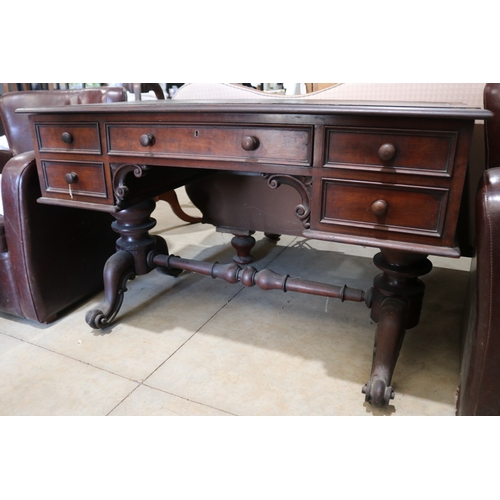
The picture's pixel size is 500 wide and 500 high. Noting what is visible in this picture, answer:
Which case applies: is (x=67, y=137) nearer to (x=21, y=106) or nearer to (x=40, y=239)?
(x=40, y=239)

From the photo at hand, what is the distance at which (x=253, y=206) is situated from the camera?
6.64 ft

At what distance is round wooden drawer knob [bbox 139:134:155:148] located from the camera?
1.23 m

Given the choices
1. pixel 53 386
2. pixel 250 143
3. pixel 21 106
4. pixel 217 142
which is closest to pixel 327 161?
pixel 250 143

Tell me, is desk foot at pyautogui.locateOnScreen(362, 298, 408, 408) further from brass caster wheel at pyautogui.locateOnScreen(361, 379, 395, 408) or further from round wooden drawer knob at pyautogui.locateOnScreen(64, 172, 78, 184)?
round wooden drawer knob at pyautogui.locateOnScreen(64, 172, 78, 184)

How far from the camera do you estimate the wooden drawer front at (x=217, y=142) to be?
1082mm

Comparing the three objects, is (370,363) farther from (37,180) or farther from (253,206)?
(37,180)

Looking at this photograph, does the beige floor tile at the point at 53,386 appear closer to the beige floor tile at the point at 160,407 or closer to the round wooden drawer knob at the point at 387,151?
the beige floor tile at the point at 160,407

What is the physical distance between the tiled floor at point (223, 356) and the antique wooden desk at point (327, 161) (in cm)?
15

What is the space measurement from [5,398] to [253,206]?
4.17 feet

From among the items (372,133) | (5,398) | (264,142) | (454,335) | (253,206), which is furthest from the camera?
(253,206)

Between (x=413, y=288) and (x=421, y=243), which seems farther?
(x=413, y=288)

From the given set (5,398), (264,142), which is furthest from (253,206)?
(5,398)

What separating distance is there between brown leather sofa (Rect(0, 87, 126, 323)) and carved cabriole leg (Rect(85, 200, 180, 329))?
0.47 ft

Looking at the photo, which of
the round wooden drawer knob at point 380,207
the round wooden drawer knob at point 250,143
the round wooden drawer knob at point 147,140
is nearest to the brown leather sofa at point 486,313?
the round wooden drawer knob at point 380,207
